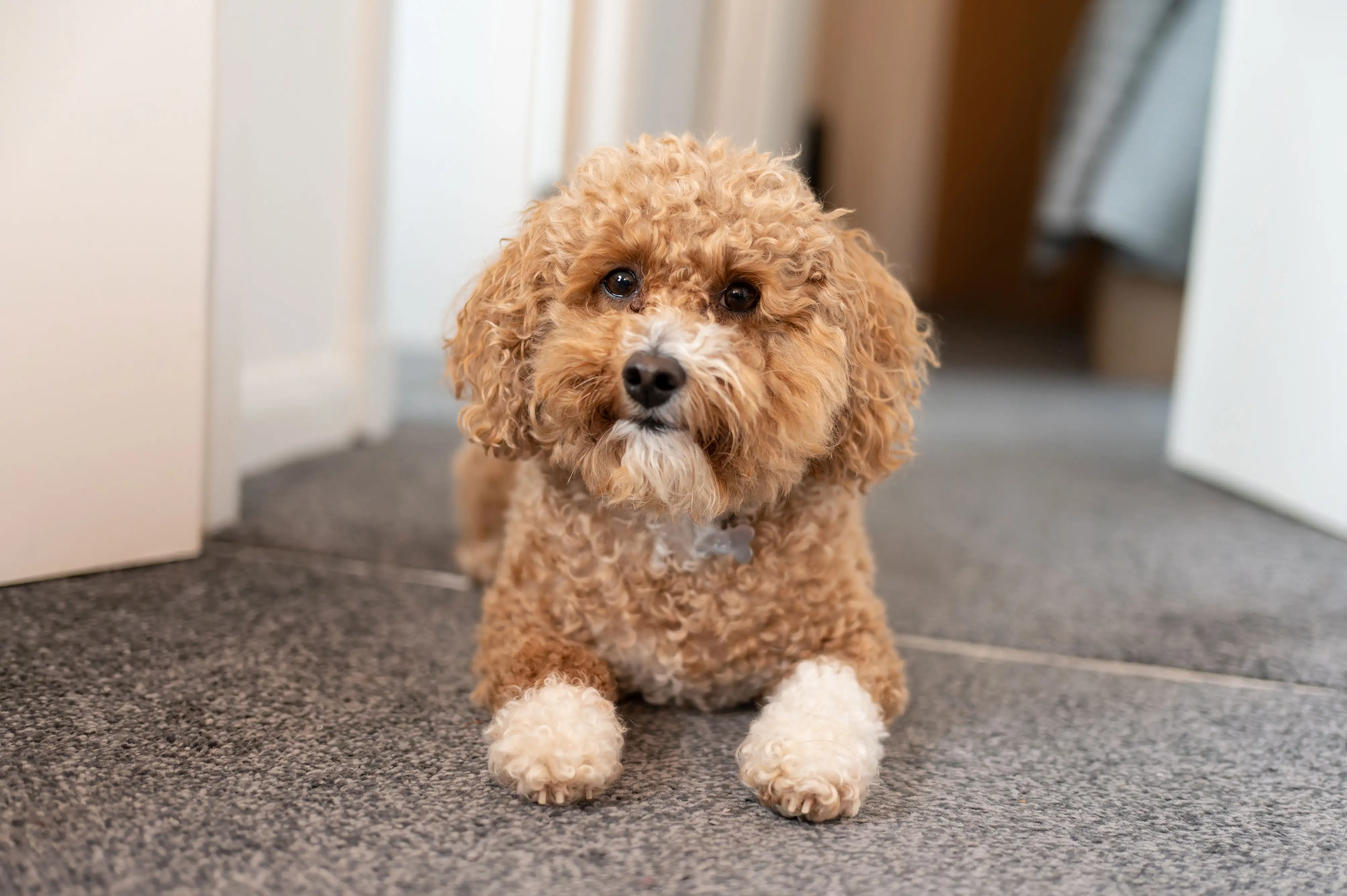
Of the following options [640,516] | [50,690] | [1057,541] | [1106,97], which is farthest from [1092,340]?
[50,690]

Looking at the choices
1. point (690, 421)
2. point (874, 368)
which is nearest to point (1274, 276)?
point (874, 368)

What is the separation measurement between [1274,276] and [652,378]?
1.90m

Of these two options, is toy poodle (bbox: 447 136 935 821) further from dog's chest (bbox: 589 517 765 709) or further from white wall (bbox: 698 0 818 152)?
white wall (bbox: 698 0 818 152)

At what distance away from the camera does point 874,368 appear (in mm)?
1214

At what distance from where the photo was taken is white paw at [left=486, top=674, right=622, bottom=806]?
1041 millimetres

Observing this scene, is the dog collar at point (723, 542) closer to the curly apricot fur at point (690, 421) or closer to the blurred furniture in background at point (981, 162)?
the curly apricot fur at point (690, 421)

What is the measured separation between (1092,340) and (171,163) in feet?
13.2

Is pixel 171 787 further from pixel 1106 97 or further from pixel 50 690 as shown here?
pixel 1106 97

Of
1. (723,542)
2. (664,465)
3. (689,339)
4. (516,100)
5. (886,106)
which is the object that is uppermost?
(886,106)

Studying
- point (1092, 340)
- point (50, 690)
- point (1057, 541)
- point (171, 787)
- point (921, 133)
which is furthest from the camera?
point (921, 133)

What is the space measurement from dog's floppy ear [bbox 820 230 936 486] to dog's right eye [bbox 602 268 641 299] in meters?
0.21

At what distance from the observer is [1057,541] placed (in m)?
2.18

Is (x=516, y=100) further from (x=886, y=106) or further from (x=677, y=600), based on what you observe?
(x=886, y=106)

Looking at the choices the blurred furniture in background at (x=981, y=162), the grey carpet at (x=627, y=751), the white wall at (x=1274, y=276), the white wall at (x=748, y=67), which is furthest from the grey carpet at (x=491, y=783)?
the blurred furniture in background at (x=981, y=162)
